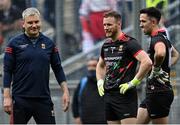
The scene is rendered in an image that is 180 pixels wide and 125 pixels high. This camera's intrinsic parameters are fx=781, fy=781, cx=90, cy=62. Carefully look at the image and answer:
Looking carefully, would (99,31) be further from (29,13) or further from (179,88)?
(29,13)

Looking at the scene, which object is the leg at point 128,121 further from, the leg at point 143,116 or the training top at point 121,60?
the leg at point 143,116

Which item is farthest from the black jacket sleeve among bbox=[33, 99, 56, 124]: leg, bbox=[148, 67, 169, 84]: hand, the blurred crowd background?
bbox=[33, 99, 56, 124]: leg

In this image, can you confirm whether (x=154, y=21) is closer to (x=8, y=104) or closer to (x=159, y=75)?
(x=159, y=75)

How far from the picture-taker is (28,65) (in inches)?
370

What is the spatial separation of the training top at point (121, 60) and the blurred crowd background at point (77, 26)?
259 cm

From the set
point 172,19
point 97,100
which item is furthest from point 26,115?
point 172,19

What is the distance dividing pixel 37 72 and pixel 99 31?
353 cm

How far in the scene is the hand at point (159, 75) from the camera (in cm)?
1004

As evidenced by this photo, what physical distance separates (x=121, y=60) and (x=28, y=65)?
47.1 inches

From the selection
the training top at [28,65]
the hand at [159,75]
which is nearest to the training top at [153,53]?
the hand at [159,75]

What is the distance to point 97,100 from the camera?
492 inches

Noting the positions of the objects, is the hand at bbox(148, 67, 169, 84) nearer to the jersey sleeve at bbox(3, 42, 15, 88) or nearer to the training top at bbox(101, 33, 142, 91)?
the training top at bbox(101, 33, 142, 91)

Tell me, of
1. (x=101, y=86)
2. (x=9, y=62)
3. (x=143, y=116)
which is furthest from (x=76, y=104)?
(x=9, y=62)

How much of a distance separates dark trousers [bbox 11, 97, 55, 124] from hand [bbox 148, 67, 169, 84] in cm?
147
